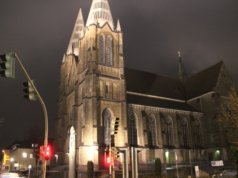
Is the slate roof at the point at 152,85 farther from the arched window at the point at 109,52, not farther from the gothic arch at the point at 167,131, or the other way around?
the arched window at the point at 109,52

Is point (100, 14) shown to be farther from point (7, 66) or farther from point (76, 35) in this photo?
point (7, 66)

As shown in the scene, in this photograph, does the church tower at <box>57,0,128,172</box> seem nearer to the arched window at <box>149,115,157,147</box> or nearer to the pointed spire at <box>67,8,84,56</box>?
the pointed spire at <box>67,8,84,56</box>

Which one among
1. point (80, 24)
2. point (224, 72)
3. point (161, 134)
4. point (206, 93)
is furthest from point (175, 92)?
point (80, 24)

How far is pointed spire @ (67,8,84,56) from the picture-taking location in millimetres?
61000

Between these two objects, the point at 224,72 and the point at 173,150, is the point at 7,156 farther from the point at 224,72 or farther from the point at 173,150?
the point at 224,72

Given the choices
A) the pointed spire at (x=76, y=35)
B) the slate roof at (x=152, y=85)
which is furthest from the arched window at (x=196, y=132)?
the pointed spire at (x=76, y=35)

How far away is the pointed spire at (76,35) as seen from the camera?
61.0m

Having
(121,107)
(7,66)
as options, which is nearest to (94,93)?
(121,107)

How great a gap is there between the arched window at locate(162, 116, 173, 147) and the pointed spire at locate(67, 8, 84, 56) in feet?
76.5

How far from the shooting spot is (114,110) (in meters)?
47.6

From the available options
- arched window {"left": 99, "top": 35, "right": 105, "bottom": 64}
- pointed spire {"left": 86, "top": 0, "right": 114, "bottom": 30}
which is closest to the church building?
pointed spire {"left": 86, "top": 0, "right": 114, "bottom": 30}

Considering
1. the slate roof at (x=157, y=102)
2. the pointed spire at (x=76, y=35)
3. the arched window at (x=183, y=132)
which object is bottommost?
the arched window at (x=183, y=132)

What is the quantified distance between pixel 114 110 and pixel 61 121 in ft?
46.5

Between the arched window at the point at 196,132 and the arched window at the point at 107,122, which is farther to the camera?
the arched window at the point at 196,132
